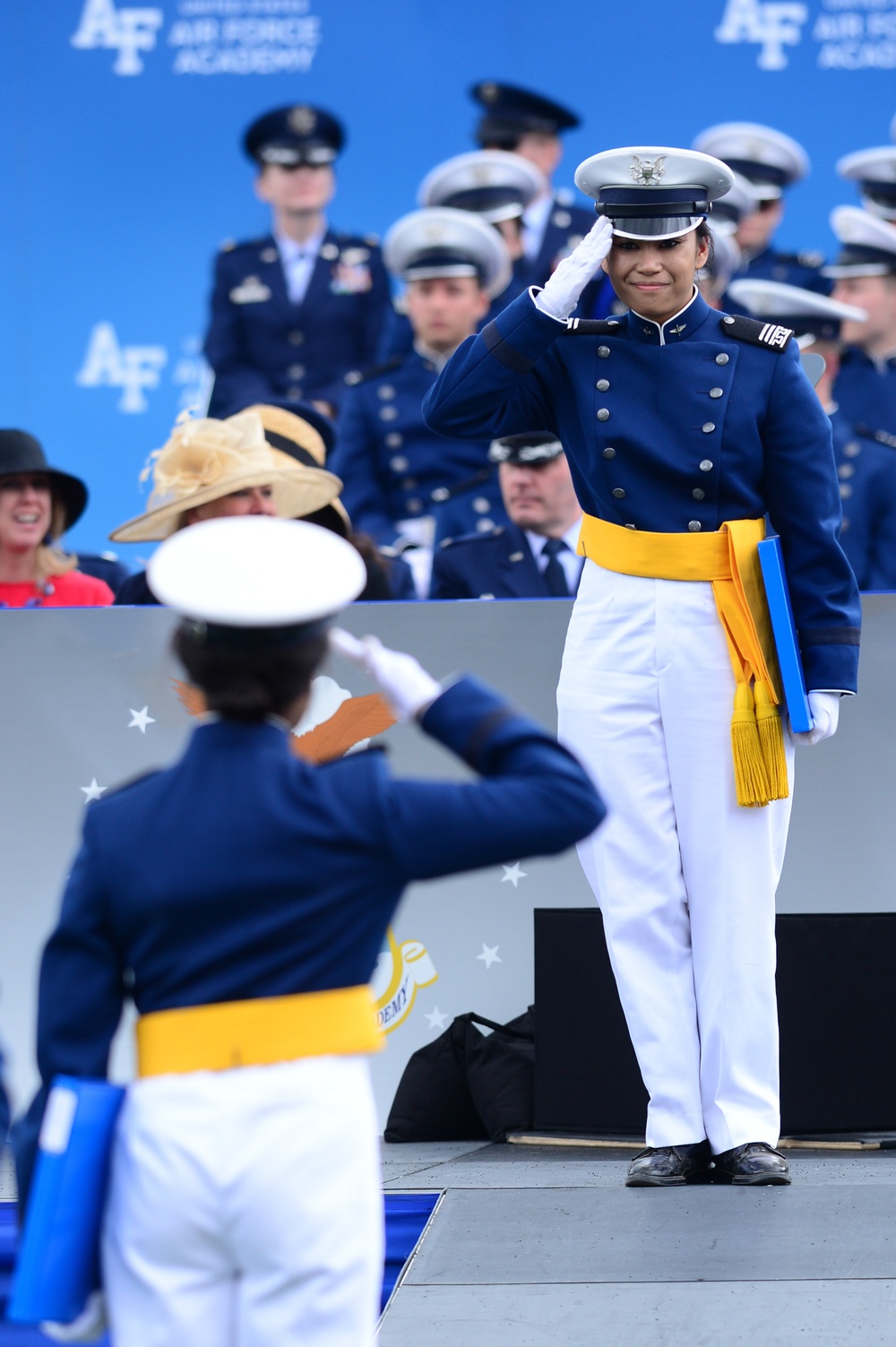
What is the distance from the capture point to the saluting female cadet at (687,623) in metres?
3.60

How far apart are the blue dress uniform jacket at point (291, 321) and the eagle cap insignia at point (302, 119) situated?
0.48m

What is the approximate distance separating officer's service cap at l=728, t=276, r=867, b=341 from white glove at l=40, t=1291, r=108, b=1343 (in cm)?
630

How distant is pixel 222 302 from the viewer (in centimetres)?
912

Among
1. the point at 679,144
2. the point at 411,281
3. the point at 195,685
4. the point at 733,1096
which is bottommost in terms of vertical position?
the point at 733,1096

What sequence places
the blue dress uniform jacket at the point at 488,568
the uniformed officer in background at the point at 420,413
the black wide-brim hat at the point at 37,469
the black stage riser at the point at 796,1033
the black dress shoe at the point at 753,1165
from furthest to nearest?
1. the uniformed officer in background at the point at 420,413
2. the blue dress uniform jacket at the point at 488,568
3. the black wide-brim hat at the point at 37,469
4. the black stage riser at the point at 796,1033
5. the black dress shoe at the point at 753,1165

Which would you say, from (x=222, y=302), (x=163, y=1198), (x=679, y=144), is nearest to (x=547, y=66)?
(x=679, y=144)

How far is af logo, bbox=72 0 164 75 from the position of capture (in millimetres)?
9008

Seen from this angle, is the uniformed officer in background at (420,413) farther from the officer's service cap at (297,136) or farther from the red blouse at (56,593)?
the red blouse at (56,593)

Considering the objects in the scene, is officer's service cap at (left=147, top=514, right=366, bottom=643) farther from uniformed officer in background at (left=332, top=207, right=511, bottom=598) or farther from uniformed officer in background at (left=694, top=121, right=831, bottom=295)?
uniformed officer in background at (left=694, top=121, right=831, bottom=295)

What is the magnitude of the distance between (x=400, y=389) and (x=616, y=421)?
4.35 m

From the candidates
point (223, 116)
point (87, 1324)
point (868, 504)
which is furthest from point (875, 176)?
point (87, 1324)

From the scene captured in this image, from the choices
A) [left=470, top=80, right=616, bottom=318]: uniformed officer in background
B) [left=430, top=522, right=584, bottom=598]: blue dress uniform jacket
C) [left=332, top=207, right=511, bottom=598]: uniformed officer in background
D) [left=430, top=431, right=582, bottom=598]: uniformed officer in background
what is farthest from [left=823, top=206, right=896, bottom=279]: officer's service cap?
[left=430, top=522, right=584, bottom=598]: blue dress uniform jacket

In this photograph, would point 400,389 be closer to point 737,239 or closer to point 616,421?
point 737,239

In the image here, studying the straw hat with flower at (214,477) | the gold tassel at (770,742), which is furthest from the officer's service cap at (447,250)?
the gold tassel at (770,742)
